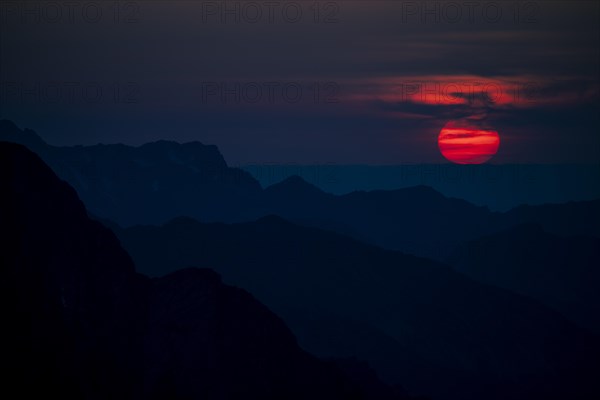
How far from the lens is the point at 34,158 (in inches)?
3346

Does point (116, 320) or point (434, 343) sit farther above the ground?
point (116, 320)

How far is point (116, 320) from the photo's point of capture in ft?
290

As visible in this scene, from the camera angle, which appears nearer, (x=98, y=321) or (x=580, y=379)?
(x=98, y=321)

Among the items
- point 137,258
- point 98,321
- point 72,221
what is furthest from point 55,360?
point 137,258

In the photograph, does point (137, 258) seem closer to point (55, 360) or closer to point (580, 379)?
point (580, 379)

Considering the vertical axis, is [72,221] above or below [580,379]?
above

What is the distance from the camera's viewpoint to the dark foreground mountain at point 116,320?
74312mm

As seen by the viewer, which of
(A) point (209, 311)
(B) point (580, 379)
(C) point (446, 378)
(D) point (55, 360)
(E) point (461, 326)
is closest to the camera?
(D) point (55, 360)

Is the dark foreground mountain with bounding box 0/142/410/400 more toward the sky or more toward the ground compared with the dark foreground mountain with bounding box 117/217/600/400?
more toward the sky

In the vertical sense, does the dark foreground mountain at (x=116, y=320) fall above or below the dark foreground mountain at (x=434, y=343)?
above

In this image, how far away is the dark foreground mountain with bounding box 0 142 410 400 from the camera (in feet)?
244

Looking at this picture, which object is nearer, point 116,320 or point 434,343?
point 116,320

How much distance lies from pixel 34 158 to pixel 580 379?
5360 inches

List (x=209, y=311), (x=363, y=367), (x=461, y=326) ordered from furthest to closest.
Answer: (x=461, y=326), (x=363, y=367), (x=209, y=311)
